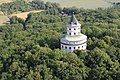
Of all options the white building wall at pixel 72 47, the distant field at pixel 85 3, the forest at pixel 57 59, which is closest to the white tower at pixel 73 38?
the white building wall at pixel 72 47

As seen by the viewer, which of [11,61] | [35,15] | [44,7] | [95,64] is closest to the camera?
[95,64]

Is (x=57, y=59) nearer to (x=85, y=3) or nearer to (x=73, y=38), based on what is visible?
(x=73, y=38)

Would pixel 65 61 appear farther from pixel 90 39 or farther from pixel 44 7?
pixel 44 7

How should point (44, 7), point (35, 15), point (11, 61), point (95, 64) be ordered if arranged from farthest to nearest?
point (44, 7)
point (35, 15)
point (11, 61)
point (95, 64)

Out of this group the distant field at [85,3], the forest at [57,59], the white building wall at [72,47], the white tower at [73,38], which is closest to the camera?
the forest at [57,59]

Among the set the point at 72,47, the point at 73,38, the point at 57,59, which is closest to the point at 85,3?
the point at 72,47

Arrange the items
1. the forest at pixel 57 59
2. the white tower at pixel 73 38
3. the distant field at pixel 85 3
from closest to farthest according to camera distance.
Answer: the forest at pixel 57 59 → the white tower at pixel 73 38 → the distant field at pixel 85 3

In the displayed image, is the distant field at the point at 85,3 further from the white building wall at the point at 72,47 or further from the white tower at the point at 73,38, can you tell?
the white tower at the point at 73,38

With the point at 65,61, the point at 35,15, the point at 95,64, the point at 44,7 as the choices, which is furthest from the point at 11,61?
the point at 44,7

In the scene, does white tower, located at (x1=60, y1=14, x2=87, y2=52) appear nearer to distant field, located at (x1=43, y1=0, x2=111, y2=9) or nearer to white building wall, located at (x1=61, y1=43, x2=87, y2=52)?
white building wall, located at (x1=61, y1=43, x2=87, y2=52)
